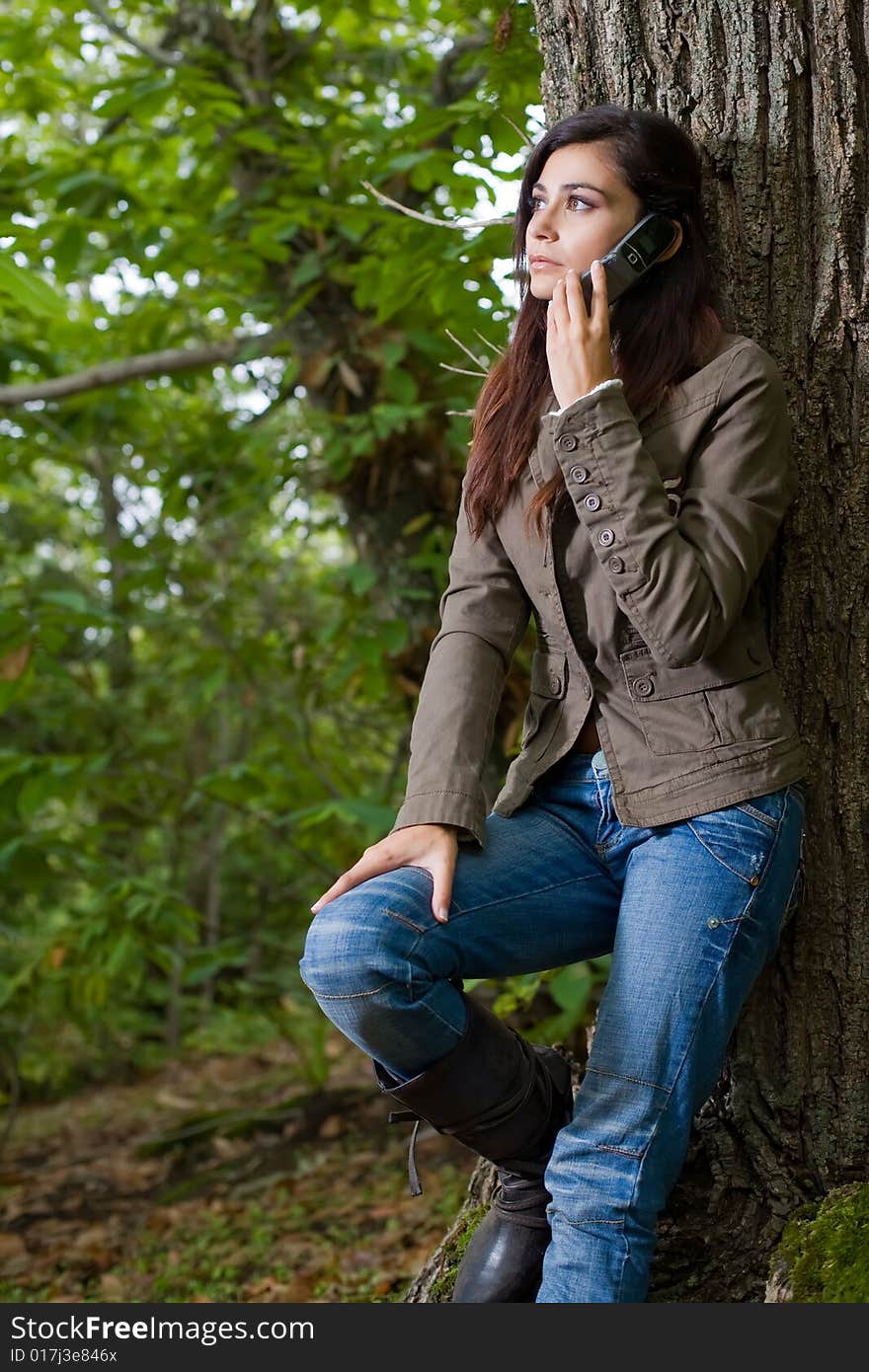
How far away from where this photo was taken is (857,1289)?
1981mm

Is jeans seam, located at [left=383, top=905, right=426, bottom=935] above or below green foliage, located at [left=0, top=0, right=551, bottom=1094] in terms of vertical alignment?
below

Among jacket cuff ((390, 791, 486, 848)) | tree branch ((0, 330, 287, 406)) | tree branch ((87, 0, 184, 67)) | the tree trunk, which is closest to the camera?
jacket cuff ((390, 791, 486, 848))

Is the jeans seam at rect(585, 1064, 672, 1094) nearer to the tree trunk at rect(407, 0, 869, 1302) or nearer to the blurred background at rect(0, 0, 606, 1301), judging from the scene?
the tree trunk at rect(407, 0, 869, 1302)

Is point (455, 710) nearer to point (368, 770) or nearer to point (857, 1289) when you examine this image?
point (857, 1289)

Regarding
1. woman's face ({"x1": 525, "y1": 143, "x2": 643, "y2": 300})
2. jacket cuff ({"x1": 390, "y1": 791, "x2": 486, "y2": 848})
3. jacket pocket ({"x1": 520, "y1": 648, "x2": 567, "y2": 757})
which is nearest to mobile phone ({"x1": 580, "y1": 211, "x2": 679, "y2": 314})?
woman's face ({"x1": 525, "y1": 143, "x2": 643, "y2": 300})

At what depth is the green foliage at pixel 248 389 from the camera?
371 centimetres

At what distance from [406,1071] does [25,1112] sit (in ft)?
18.9

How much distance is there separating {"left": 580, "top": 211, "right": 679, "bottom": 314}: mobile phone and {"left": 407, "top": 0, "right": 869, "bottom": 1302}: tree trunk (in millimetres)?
248

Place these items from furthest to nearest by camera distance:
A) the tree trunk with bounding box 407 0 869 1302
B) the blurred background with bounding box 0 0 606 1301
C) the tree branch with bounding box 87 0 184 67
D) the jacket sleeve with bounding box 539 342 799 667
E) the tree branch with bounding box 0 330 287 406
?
the tree branch with bounding box 0 330 287 406
the tree branch with bounding box 87 0 184 67
the blurred background with bounding box 0 0 606 1301
the tree trunk with bounding box 407 0 869 1302
the jacket sleeve with bounding box 539 342 799 667

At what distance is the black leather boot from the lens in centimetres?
200

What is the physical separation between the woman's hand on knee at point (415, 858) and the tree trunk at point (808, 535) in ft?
2.29

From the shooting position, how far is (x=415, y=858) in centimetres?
207

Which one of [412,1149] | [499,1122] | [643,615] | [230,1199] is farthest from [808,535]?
[230,1199]

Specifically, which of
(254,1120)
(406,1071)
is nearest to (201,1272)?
(254,1120)
